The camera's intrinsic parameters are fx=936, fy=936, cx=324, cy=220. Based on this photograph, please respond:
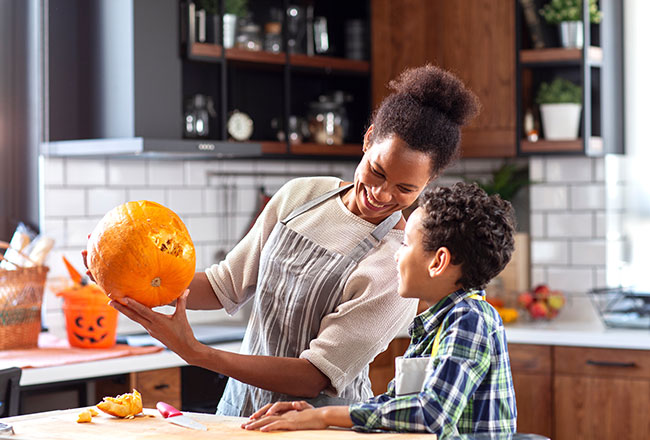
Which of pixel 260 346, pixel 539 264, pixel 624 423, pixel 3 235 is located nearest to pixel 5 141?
pixel 3 235

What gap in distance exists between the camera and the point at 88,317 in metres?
3.26

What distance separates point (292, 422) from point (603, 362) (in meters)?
2.47

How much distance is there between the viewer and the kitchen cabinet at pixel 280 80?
3922 mm

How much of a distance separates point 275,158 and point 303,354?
257cm

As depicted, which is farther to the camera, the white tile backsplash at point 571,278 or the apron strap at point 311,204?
the white tile backsplash at point 571,278

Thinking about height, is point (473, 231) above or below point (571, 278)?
above

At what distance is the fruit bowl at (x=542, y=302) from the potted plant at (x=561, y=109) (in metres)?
0.70

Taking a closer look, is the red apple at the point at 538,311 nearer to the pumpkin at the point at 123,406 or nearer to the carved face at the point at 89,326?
the carved face at the point at 89,326

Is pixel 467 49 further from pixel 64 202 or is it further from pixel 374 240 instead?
pixel 374 240

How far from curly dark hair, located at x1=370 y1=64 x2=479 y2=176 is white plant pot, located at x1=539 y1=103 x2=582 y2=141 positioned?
2.35 meters

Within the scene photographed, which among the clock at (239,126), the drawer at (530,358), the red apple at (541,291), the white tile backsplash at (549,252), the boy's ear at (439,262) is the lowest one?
the drawer at (530,358)

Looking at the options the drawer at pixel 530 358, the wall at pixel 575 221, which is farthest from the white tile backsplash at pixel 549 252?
the drawer at pixel 530 358

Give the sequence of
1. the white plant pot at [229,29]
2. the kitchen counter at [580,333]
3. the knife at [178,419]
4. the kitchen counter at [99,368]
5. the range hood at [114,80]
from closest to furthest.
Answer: the knife at [178,419]
the kitchen counter at [99,368]
the range hood at [114,80]
the kitchen counter at [580,333]
the white plant pot at [229,29]

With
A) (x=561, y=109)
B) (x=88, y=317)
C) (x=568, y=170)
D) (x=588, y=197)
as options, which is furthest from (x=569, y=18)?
(x=88, y=317)
